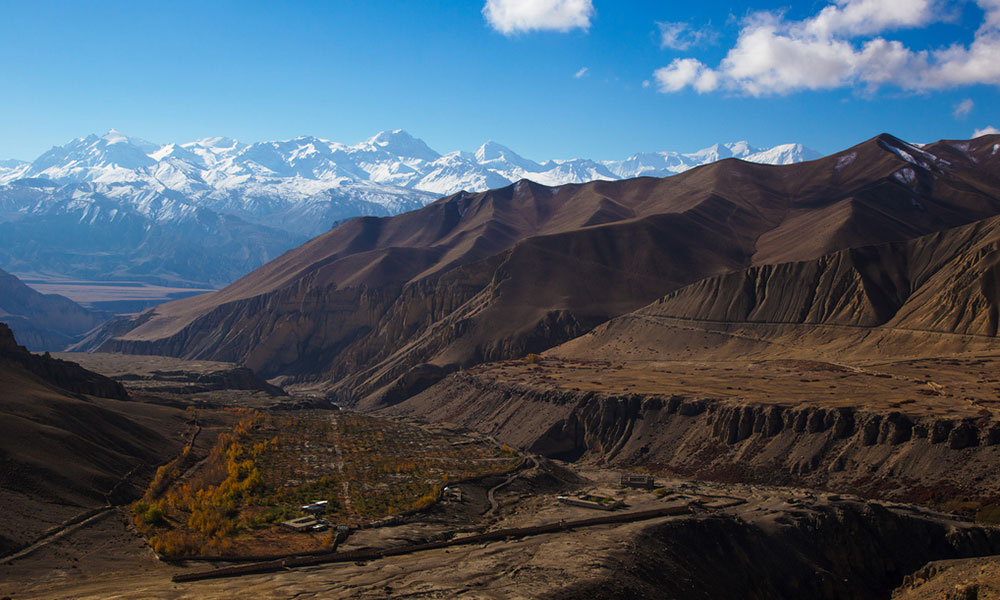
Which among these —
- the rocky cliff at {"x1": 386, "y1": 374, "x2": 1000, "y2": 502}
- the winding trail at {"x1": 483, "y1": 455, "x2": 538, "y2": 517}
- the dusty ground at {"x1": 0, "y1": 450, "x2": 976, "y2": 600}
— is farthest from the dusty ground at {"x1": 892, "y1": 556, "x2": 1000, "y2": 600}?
the winding trail at {"x1": 483, "y1": 455, "x2": 538, "y2": 517}

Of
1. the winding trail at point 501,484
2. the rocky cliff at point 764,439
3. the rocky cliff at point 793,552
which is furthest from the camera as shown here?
the rocky cliff at point 764,439

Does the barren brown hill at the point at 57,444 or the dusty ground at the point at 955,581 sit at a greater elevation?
the barren brown hill at the point at 57,444

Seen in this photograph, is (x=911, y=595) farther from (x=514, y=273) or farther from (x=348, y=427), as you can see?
(x=514, y=273)

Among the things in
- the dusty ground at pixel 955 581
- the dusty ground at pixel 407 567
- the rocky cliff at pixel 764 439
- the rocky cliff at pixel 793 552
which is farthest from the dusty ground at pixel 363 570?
the rocky cliff at pixel 764 439

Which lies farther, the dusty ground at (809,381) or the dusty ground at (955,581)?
the dusty ground at (809,381)

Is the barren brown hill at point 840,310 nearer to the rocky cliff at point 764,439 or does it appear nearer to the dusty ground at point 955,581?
the rocky cliff at point 764,439

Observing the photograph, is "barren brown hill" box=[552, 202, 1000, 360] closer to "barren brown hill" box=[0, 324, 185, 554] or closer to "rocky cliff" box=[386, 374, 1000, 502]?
"rocky cliff" box=[386, 374, 1000, 502]

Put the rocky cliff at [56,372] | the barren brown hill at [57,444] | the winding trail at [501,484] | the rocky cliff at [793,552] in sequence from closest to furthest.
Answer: the rocky cliff at [793,552]
the barren brown hill at [57,444]
the winding trail at [501,484]
the rocky cliff at [56,372]
